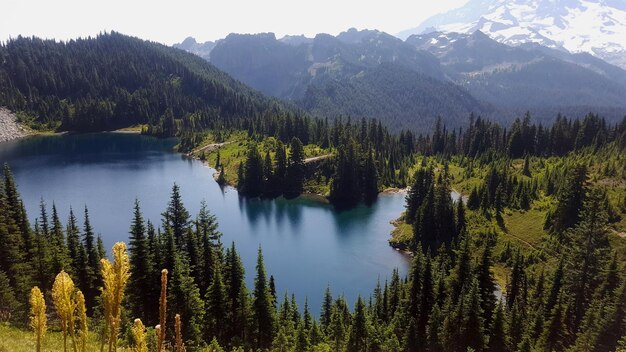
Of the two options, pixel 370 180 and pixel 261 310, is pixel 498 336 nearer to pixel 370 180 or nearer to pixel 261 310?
pixel 261 310

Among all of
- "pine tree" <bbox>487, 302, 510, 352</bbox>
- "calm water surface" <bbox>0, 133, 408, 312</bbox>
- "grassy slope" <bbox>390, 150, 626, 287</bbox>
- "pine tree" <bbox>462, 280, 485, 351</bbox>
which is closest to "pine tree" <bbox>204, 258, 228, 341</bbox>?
"pine tree" <bbox>462, 280, 485, 351</bbox>

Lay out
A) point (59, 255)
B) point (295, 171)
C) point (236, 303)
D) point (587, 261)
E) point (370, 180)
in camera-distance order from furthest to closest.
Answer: point (295, 171), point (370, 180), point (587, 261), point (236, 303), point (59, 255)

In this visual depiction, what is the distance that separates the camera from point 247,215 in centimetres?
11962

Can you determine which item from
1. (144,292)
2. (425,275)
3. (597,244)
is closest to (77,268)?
(144,292)

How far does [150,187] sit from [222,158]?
1612 inches

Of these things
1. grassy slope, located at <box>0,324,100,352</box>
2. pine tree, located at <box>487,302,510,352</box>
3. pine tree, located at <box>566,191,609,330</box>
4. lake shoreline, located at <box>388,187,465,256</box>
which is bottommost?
lake shoreline, located at <box>388,187,465,256</box>

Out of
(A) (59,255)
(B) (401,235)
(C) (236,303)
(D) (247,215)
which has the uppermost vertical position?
(A) (59,255)

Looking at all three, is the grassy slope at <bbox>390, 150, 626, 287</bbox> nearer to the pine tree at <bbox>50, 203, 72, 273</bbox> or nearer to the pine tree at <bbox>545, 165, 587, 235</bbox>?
the pine tree at <bbox>545, 165, 587, 235</bbox>

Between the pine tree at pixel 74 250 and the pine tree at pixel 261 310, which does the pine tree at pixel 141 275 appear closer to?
the pine tree at pixel 74 250

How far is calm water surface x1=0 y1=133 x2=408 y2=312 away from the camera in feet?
281

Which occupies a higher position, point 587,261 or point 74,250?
point 74,250

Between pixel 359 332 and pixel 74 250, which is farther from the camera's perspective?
pixel 74 250

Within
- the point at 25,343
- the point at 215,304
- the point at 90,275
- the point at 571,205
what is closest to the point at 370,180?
the point at 571,205

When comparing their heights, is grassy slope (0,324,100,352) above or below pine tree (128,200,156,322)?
above
